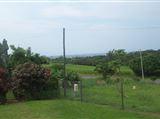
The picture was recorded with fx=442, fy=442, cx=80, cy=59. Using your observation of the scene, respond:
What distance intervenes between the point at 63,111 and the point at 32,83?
5.98 metres

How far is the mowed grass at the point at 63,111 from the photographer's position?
712 inches

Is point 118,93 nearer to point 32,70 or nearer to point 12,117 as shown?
point 32,70

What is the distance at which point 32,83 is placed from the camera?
25297mm

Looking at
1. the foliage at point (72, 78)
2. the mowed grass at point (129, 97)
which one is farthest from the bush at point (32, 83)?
the foliage at point (72, 78)

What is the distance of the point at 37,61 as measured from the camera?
99.1ft

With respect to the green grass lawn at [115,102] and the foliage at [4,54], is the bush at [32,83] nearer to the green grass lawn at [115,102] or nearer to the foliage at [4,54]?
the green grass lawn at [115,102]

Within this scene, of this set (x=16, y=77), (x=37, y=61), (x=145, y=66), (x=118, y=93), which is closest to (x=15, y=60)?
(x=37, y=61)

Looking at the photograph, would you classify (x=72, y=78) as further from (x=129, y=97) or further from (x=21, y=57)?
(x=129, y=97)

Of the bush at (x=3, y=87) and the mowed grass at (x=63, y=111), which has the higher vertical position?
the bush at (x=3, y=87)

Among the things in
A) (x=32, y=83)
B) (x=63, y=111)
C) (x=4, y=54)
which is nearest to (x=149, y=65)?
(x=4, y=54)

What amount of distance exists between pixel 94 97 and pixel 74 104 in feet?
8.93

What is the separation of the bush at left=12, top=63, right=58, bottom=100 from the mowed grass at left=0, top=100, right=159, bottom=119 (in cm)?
197

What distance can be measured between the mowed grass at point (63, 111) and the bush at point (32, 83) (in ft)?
6.48

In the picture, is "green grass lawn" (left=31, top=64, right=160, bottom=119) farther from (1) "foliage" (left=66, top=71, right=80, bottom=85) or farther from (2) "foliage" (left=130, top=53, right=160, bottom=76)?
(2) "foliage" (left=130, top=53, right=160, bottom=76)
